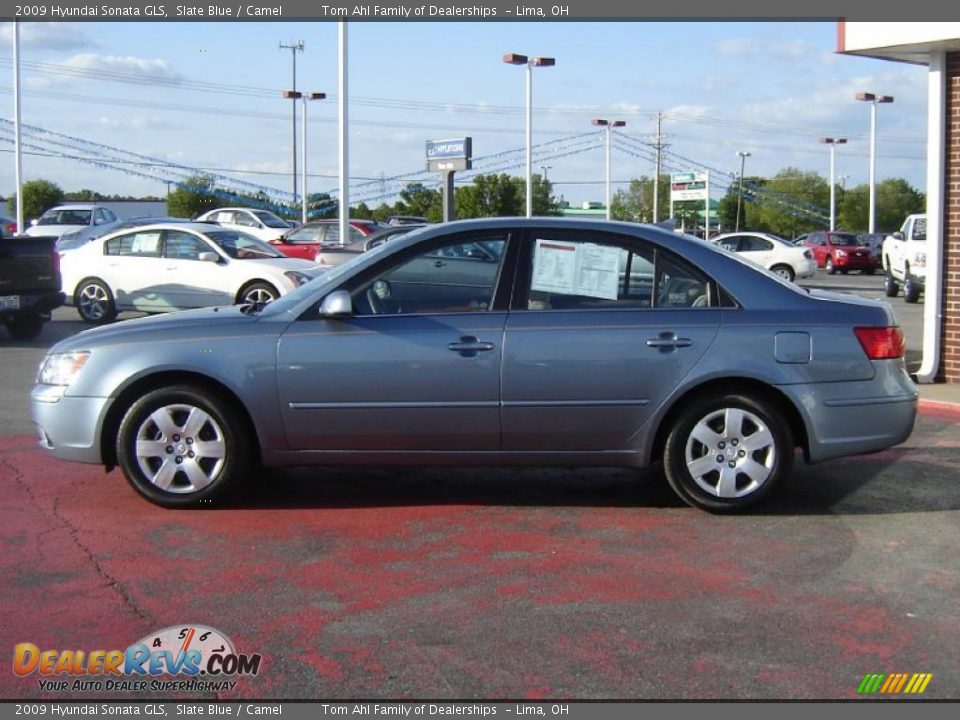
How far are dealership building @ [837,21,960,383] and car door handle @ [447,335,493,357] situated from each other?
6386 millimetres

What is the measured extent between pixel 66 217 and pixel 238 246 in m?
23.2

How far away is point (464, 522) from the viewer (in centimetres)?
653

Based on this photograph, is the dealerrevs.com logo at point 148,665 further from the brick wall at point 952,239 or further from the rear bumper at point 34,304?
the rear bumper at point 34,304

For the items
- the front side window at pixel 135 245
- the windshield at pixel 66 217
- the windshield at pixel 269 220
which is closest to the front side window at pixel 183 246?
the front side window at pixel 135 245

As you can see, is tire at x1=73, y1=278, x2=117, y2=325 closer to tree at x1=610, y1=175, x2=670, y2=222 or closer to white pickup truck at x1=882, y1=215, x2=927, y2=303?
white pickup truck at x1=882, y1=215, x2=927, y2=303

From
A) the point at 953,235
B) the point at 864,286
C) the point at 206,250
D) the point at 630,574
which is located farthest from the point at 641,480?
the point at 864,286

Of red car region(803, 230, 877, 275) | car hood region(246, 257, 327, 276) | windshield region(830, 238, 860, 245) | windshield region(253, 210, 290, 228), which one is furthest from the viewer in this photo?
windshield region(830, 238, 860, 245)

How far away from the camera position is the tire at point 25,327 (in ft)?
53.2

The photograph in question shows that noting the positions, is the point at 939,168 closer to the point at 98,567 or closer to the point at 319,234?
the point at 98,567

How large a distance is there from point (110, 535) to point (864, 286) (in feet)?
102

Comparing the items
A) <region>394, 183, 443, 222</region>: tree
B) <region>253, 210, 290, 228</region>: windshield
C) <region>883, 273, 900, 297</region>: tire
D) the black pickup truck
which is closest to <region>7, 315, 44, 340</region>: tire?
the black pickup truck

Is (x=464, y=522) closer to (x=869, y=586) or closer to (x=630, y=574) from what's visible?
(x=630, y=574)

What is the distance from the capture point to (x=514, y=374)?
6.48 m

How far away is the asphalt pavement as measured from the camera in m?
4.39
